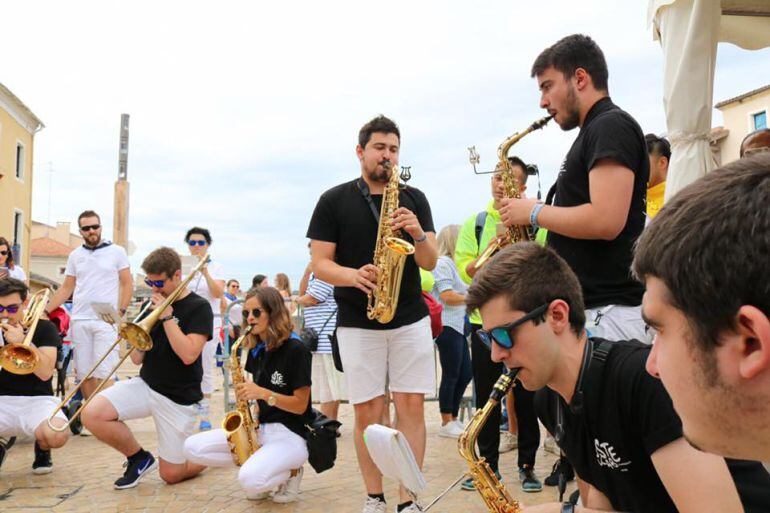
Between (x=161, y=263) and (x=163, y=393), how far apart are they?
3.35 ft

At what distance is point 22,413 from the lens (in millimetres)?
5781

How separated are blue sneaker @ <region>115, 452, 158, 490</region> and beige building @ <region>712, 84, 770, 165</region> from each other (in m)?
33.5

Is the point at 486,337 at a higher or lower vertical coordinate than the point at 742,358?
lower

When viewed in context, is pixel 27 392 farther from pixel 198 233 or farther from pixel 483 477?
pixel 483 477

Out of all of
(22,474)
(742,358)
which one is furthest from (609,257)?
(22,474)

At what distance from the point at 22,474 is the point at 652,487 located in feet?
17.7

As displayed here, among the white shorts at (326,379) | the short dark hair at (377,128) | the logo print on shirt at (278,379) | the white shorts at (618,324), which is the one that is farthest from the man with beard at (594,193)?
the white shorts at (326,379)

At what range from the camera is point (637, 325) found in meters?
3.11

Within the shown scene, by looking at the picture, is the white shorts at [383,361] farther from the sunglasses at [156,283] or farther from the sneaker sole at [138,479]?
the sneaker sole at [138,479]

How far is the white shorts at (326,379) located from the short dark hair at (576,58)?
13.7 ft

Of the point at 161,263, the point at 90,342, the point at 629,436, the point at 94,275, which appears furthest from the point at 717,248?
the point at 94,275

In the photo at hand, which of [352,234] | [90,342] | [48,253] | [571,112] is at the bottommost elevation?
[90,342]

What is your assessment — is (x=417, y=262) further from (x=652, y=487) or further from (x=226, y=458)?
(x=652, y=487)

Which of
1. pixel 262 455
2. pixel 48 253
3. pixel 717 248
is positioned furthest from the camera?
pixel 48 253
